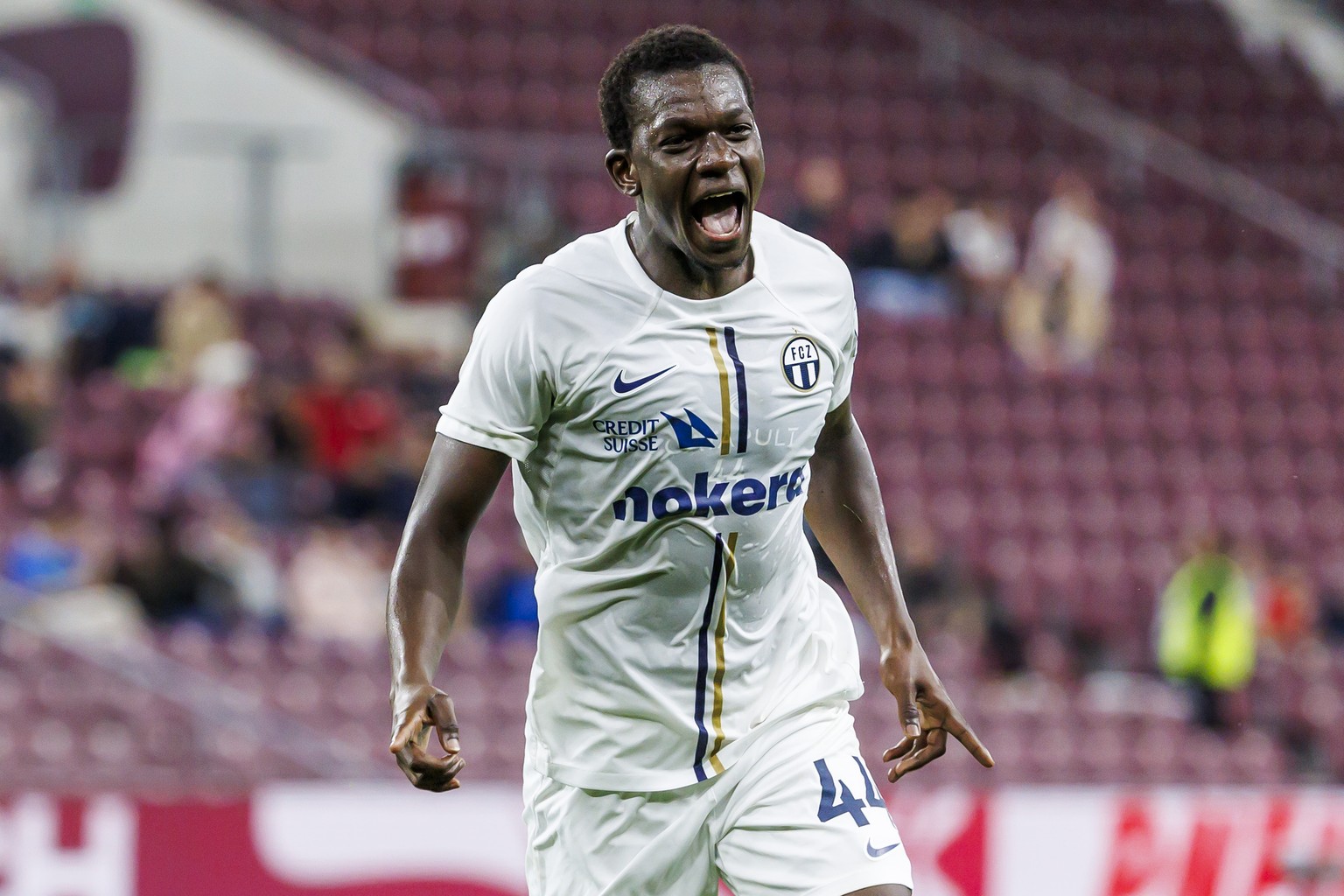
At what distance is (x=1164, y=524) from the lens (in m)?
11.6

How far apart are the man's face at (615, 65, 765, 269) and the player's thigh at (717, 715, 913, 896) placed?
0.89 meters

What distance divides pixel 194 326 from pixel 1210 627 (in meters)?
5.48

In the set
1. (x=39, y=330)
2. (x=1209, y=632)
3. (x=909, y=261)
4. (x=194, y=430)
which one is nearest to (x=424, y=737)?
(x=194, y=430)

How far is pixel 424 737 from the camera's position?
3.04m

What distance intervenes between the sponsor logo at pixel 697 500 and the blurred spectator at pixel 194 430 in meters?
6.40

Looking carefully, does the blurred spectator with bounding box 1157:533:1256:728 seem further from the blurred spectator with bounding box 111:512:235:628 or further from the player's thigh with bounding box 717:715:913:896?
the player's thigh with bounding box 717:715:913:896

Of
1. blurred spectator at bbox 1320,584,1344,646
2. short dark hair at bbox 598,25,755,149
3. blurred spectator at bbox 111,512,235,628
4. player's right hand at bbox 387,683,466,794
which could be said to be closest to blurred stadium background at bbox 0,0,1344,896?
blurred spectator at bbox 111,512,235,628

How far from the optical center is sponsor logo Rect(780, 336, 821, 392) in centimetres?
341

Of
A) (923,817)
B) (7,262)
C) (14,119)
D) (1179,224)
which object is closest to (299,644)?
(923,817)

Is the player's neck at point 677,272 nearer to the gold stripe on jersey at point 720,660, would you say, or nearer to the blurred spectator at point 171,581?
the gold stripe on jersey at point 720,660

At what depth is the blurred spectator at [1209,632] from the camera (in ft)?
32.5

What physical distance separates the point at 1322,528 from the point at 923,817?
6.09 meters

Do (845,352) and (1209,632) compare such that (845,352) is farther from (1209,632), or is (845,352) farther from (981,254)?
(981,254)

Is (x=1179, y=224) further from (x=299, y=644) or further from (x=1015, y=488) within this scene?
(x=299, y=644)
